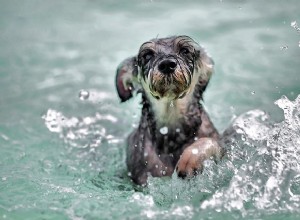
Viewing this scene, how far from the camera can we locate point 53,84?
370 inches

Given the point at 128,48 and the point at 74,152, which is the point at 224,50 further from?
the point at 74,152

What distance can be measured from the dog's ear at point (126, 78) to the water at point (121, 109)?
2.51ft

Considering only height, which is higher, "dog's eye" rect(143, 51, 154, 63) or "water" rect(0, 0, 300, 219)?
"dog's eye" rect(143, 51, 154, 63)

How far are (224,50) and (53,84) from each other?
7.12ft

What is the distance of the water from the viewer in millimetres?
5820

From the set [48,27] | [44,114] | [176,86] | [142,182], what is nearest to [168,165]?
[142,182]

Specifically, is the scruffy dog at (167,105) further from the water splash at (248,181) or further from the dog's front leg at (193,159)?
the water splash at (248,181)

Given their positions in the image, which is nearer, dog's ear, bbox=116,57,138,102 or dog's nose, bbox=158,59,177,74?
dog's nose, bbox=158,59,177,74

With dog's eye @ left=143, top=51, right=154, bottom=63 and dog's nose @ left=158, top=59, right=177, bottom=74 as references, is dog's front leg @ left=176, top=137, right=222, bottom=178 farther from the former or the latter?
dog's eye @ left=143, top=51, right=154, bottom=63

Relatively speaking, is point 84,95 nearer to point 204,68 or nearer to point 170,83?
point 204,68

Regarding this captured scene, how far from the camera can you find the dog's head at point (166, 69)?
5613 millimetres

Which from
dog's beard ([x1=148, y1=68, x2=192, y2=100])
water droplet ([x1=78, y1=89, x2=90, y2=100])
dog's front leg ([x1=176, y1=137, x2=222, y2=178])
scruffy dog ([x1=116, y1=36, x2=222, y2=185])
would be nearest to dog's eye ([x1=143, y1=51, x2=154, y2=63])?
scruffy dog ([x1=116, y1=36, x2=222, y2=185])

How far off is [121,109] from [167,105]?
9.31 feet

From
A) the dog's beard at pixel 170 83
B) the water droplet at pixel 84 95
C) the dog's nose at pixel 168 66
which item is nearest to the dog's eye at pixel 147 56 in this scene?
the dog's beard at pixel 170 83
